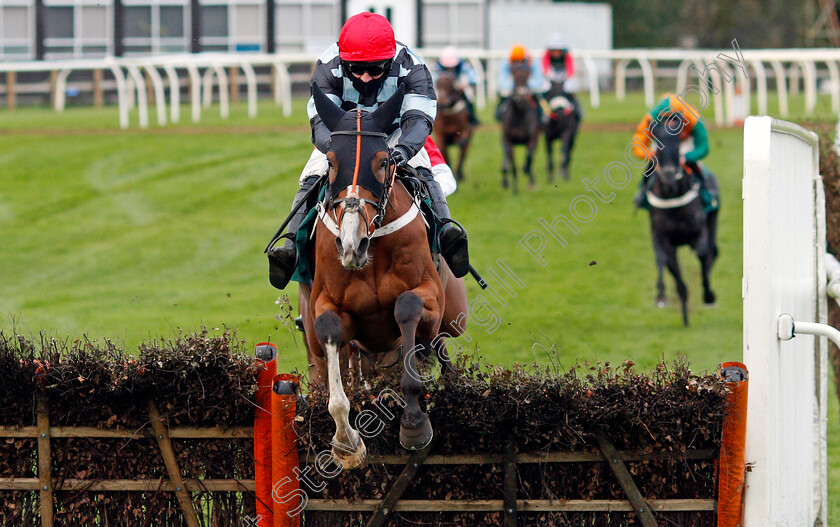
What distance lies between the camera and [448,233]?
491cm

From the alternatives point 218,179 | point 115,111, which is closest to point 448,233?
point 218,179

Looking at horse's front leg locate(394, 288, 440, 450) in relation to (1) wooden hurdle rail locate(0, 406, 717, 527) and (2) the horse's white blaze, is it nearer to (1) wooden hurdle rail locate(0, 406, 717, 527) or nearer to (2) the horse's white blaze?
→ (1) wooden hurdle rail locate(0, 406, 717, 527)

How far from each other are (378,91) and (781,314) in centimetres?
201

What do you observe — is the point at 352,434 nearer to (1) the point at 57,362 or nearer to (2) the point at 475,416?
(2) the point at 475,416

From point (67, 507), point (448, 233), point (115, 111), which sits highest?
point (115, 111)

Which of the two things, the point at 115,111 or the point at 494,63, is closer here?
the point at 494,63

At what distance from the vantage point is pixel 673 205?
10008 millimetres

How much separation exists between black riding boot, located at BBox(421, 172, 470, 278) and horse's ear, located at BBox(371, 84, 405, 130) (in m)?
0.68

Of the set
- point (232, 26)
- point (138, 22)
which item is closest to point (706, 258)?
point (232, 26)

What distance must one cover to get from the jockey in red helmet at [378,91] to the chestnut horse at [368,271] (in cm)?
15

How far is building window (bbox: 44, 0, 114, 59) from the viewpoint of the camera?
2620cm

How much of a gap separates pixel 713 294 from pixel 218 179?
7545mm

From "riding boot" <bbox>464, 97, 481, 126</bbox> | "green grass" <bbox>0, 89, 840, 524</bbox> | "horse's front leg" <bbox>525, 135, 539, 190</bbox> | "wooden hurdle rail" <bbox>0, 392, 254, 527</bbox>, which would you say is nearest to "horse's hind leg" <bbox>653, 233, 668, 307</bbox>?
"green grass" <bbox>0, 89, 840, 524</bbox>

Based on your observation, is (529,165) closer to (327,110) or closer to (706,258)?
(706,258)
